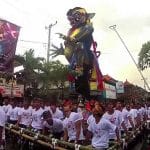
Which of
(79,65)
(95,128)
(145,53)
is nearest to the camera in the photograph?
(95,128)

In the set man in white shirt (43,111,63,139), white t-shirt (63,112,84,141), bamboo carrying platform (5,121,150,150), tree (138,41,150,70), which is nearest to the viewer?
bamboo carrying platform (5,121,150,150)

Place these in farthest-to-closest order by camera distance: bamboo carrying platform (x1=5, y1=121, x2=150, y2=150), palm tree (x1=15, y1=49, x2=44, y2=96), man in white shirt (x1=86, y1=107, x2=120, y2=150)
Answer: palm tree (x1=15, y1=49, x2=44, y2=96)
bamboo carrying platform (x1=5, y1=121, x2=150, y2=150)
man in white shirt (x1=86, y1=107, x2=120, y2=150)

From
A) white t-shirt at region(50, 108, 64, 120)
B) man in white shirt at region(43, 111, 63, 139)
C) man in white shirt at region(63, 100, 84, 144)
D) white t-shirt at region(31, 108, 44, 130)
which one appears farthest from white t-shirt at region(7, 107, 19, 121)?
man in white shirt at region(63, 100, 84, 144)

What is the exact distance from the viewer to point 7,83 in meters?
40.0

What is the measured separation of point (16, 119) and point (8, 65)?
19872 millimetres

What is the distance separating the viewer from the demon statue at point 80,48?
1107 inches

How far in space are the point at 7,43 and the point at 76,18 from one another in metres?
11.3

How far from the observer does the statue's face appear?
92.3 ft

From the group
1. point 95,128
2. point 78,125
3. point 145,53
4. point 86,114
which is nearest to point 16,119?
point 86,114

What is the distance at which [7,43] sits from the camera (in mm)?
37875

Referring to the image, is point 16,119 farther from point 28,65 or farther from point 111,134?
point 28,65

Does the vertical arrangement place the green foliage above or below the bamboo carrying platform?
above

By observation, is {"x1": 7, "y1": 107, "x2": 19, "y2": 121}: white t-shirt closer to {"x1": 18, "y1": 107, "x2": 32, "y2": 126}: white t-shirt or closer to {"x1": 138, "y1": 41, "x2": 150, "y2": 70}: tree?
{"x1": 18, "y1": 107, "x2": 32, "y2": 126}: white t-shirt

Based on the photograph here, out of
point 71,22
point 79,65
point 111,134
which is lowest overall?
point 111,134
